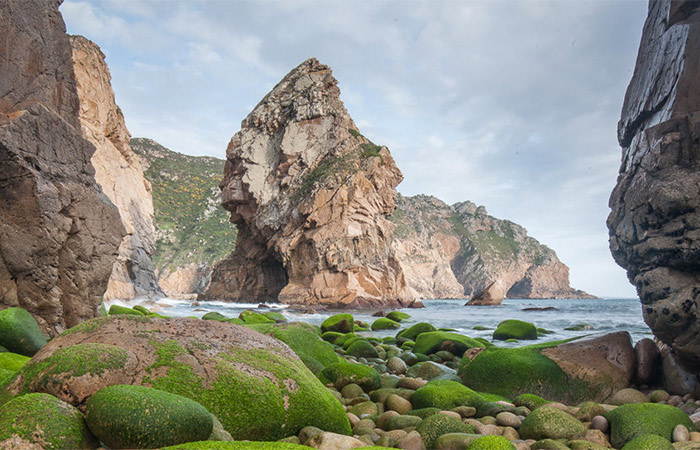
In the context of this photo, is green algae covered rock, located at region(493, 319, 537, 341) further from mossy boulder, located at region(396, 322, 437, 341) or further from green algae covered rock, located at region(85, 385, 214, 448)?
green algae covered rock, located at region(85, 385, 214, 448)

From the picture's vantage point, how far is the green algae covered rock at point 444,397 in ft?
19.9

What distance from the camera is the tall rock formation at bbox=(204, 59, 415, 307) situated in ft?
125

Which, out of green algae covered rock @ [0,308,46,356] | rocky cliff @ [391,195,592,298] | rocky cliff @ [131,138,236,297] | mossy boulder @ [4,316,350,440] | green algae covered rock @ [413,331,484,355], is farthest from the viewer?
rocky cliff @ [391,195,592,298]

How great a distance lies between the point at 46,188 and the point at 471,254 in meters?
125

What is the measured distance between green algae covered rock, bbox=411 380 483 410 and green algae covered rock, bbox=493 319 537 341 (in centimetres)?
924

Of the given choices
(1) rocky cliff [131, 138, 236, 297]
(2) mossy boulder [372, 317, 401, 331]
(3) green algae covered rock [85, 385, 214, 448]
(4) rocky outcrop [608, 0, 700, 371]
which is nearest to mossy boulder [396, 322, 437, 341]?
(2) mossy boulder [372, 317, 401, 331]

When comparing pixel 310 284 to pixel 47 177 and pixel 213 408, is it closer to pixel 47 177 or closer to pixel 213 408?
pixel 47 177

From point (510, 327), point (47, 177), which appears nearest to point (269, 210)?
point (510, 327)

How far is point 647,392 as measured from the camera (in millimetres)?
7613

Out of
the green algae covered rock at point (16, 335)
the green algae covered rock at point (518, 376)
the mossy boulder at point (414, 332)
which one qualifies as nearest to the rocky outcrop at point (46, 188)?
the green algae covered rock at point (16, 335)

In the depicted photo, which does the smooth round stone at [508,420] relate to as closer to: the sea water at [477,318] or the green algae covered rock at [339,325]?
the sea water at [477,318]

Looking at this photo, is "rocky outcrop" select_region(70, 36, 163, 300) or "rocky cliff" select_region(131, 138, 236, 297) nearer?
"rocky outcrop" select_region(70, 36, 163, 300)

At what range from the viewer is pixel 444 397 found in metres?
6.14

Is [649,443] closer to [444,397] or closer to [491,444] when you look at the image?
[491,444]
